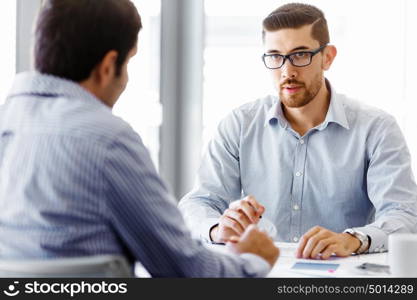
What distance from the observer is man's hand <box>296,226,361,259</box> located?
1867mm

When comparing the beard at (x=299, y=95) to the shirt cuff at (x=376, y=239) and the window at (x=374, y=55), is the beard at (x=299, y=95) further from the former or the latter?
the window at (x=374, y=55)

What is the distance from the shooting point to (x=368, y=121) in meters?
2.53

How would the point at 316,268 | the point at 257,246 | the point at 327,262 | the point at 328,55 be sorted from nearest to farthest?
the point at 257,246, the point at 316,268, the point at 327,262, the point at 328,55

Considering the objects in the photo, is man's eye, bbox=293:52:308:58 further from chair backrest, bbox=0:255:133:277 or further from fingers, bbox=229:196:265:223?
chair backrest, bbox=0:255:133:277

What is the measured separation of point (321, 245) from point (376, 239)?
0.28 m

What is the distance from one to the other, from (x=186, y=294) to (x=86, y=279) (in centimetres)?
22

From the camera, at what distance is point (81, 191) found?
3.93 feet

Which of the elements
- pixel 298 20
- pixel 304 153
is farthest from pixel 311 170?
pixel 298 20

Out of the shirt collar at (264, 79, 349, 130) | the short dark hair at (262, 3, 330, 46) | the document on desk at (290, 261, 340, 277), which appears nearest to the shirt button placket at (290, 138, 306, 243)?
the shirt collar at (264, 79, 349, 130)

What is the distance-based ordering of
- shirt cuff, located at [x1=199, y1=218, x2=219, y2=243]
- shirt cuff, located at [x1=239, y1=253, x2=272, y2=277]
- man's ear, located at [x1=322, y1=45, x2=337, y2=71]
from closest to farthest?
shirt cuff, located at [x1=239, y1=253, x2=272, y2=277] → shirt cuff, located at [x1=199, y1=218, x2=219, y2=243] → man's ear, located at [x1=322, y1=45, x2=337, y2=71]

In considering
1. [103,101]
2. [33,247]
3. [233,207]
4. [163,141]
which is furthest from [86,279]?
[163,141]

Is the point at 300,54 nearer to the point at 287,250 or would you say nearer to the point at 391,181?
the point at 391,181

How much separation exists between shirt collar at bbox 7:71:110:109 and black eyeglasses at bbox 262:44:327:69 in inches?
53.7

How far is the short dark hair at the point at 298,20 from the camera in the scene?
2.60m
